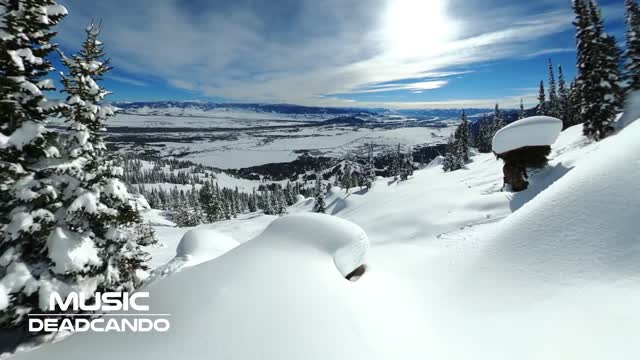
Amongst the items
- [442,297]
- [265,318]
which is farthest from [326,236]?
[265,318]

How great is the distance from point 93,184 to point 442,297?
41.5 ft

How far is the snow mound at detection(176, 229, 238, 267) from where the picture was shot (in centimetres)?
1703

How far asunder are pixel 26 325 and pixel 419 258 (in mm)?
14508

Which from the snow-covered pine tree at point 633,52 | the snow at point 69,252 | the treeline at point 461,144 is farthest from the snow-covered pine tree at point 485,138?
the snow at point 69,252

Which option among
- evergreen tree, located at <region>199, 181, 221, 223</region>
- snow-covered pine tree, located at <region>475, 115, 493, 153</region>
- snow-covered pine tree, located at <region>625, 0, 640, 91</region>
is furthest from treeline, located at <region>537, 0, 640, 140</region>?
evergreen tree, located at <region>199, 181, 221, 223</region>

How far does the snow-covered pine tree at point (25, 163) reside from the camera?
30.8 feet

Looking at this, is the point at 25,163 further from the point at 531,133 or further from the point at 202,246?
the point at 531,133

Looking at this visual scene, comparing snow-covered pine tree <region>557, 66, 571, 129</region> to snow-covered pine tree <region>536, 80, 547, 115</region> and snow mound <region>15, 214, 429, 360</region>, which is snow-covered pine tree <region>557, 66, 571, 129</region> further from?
snow mound <region>15, 214, 429, 360</region>

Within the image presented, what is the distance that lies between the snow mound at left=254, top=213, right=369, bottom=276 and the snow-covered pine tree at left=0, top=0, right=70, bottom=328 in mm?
6096

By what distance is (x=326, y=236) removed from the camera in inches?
426

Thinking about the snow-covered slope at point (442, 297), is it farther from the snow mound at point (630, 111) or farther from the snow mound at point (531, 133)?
the snow mound at point (630, 111)

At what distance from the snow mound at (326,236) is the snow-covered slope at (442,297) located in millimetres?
67

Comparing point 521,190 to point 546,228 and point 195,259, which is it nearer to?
point 546,228

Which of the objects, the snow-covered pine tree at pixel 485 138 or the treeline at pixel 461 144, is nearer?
the treeline at pixel 461 144
